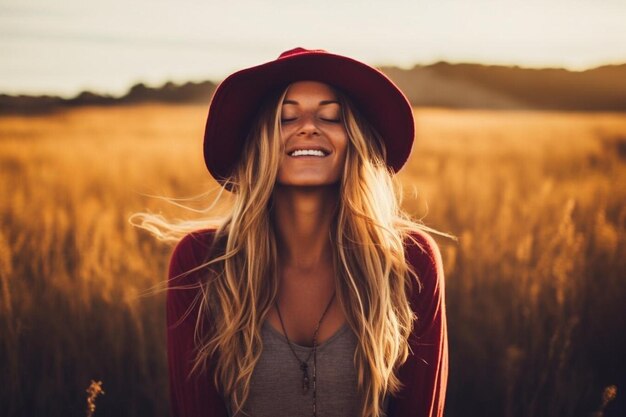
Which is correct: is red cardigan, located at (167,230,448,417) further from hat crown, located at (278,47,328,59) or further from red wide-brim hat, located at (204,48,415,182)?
hat crown, located at (278,47,328,59)

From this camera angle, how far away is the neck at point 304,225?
7.47 ft

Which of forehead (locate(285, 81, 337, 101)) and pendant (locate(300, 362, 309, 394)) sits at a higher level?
forehead (locate(285, 81, 337, 101))

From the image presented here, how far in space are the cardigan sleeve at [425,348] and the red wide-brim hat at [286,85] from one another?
1.52ft

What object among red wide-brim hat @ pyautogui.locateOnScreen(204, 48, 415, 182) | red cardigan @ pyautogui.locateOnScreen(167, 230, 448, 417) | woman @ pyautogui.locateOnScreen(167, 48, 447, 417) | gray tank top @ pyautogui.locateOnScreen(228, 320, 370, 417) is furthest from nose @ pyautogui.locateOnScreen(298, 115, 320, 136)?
gray tank top @ pyautogui.locateOnScreen(228, 320, 370, 417)

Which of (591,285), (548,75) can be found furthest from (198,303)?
(548,75)

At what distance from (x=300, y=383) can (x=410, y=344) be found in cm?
48

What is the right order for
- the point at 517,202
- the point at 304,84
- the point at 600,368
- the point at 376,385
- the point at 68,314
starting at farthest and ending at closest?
the point at 517,202 < the point at 68,314 < the point at 600,368 < the point at 304,84 < the point at 376,385

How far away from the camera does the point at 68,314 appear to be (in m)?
3.21

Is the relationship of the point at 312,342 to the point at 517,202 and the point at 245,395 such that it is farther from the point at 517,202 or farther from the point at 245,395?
the point at 517,202

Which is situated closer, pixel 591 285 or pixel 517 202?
pixel 591 285

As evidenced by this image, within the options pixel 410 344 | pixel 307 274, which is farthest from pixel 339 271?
pixel 410 344

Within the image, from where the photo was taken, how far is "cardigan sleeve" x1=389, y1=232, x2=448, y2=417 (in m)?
2.08

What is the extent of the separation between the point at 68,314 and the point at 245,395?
1.69 meters

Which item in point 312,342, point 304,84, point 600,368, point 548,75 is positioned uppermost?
point 548,75
